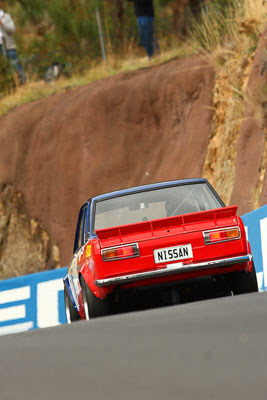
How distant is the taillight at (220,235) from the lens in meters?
8.16

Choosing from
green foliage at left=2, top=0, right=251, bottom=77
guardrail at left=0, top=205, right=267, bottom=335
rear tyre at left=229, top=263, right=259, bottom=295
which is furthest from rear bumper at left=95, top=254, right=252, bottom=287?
green foliage at left=2, top=0, right=251, bottom=77

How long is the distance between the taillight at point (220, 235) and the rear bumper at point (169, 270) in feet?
0.63

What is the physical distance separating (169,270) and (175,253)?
0.18 meters

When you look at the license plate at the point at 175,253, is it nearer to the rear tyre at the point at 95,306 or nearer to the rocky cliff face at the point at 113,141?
the rear tyre at the point at 95,306

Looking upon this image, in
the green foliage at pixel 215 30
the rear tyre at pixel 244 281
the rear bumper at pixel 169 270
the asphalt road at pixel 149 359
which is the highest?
the asphalt road at pixel 149 359

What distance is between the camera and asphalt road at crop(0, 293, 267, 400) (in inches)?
149

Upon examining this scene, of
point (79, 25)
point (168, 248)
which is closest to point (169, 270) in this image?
point (168, 248)

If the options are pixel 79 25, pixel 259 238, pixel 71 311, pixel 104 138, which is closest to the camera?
pixel 71 311

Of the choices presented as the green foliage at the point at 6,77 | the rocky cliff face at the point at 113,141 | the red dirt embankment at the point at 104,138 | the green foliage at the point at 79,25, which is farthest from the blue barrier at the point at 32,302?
the green foliage at the point at 79,25

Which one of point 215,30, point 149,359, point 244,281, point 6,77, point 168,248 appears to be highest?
point 149,359

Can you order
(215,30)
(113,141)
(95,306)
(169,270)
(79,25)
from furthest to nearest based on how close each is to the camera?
1. (79,25)
2. (113,141)
3. (215,30)
4. (95,306)
5. (169,270)

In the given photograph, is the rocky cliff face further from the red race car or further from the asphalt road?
the asphalt road

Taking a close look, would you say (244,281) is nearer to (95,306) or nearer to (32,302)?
(95,306)

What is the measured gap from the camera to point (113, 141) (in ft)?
79.0
